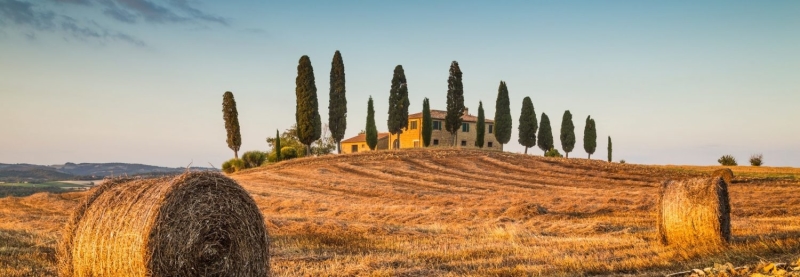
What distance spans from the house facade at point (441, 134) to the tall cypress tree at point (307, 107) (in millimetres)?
15718

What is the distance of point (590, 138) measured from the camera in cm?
6906

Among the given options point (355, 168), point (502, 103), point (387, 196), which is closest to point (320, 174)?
point (355, 168)

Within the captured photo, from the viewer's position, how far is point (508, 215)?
22.6 metres

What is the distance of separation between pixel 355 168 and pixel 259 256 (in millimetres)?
37516

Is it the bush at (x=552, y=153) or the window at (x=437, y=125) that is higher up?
the window at (x=437, y=125)

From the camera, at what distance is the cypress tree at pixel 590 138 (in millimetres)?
69062

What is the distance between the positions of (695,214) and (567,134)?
5502 centimetres

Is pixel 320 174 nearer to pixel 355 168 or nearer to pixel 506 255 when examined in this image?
pixel 355 168

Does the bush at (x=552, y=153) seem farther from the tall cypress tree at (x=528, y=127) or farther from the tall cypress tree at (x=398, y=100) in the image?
the tall cypress tree at (x=398, y=100)

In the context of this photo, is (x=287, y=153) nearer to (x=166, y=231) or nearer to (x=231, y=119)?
(x=231, y=119)

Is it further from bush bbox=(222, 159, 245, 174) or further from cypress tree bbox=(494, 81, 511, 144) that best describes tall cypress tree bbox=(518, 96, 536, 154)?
bush bbox=(222, 159, 245, 174)

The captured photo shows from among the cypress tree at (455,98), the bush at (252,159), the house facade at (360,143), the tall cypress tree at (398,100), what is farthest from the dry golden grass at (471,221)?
the house facade at (360,143)

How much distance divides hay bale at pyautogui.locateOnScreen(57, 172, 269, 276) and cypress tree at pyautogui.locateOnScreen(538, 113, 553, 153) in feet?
200

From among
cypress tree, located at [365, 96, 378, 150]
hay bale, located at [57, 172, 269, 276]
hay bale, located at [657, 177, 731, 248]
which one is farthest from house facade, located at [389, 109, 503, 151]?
hay bale, located at [57, 172, 269, 276]
